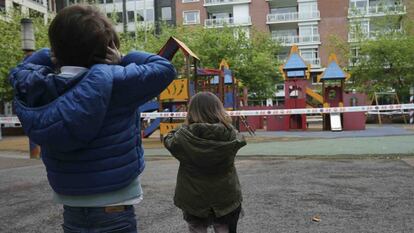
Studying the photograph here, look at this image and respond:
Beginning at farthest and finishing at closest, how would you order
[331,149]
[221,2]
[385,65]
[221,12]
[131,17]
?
[131,17]
[221,12]
[221,2]
[385,65]
[331,149]

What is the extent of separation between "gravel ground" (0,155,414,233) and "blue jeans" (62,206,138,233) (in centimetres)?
286

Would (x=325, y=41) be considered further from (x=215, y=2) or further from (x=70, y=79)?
(x=70, y=79)

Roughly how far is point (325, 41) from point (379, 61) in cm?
2351

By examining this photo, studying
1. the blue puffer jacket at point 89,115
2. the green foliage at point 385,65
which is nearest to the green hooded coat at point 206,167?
the blue puffer jacket at point 89,115

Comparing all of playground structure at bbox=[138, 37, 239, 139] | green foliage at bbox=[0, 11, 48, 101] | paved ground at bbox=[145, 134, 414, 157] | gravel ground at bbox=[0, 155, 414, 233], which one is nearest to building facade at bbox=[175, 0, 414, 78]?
green foliage at bbox=[0, 11, 48, 101]

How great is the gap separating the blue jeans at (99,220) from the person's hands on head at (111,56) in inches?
23.9

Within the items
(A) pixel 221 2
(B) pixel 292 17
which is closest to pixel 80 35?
(B) pixel 292 17

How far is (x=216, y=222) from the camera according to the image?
361 cm

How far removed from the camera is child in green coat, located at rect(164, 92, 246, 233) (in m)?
3.43

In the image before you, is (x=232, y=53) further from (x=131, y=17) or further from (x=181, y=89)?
(x=131, y=17)

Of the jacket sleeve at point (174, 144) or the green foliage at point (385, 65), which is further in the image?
the green foliage at point (385, 65)

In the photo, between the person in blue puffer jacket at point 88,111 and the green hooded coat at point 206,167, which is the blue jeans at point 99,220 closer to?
the person in blue puffer jacket at point 88,111

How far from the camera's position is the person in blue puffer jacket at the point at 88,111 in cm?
196

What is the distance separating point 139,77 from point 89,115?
0.26 meters
